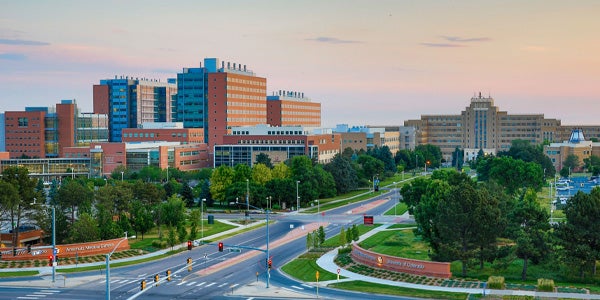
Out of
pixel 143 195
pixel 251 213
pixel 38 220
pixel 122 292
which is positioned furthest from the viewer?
pixel 251 213

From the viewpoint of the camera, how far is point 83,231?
93938 millimetres

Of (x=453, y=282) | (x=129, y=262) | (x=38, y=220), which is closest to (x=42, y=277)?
(x=129, y=262)

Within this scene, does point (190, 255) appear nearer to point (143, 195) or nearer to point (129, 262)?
point (129, 262)

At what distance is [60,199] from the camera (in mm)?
103125

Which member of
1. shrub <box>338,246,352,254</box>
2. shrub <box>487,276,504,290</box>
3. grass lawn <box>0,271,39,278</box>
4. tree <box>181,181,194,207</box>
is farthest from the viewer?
tree <box>181,181,194,207</box>

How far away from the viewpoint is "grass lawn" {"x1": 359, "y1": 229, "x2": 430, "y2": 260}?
292ft

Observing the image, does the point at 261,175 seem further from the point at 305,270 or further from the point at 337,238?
the point at 305,270

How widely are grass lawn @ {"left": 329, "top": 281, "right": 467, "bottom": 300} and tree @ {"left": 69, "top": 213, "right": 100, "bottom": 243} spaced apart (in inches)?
1389

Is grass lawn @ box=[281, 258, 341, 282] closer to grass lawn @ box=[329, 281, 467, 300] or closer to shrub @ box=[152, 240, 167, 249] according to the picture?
grass lawn @ box=[329, 281, 467, 300]

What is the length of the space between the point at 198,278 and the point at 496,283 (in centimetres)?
2860

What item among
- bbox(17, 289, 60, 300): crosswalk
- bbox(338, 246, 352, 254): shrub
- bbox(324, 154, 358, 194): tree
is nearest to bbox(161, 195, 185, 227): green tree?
bbox(338, 246, 352, 254): shrub

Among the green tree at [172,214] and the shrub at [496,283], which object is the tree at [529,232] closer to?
the shrub at [496,283]

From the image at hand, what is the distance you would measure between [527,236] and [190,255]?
38.9 meters

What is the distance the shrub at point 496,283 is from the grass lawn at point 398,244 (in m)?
15.6
